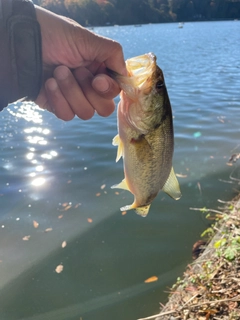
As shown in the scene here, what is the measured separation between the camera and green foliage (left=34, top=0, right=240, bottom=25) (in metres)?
102

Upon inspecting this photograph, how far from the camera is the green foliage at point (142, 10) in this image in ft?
335

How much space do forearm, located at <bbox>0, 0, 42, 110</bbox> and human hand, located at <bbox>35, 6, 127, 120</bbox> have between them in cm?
Answer: 13

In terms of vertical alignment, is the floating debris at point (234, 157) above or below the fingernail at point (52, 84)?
below

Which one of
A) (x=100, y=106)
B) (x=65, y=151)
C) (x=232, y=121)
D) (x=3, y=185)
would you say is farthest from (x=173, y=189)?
(x=232, y=121)

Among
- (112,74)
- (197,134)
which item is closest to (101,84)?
(112,74)

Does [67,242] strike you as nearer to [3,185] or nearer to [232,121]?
[3,185]

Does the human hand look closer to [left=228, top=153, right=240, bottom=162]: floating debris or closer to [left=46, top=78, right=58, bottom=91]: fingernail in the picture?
[left=46, top=78, right=58, bottom=91]: fingernail

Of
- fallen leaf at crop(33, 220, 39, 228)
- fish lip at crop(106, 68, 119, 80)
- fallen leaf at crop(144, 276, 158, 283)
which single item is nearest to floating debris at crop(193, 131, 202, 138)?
fallen leaf at crop(33, 220, 39, 228)

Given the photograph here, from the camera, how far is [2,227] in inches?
251

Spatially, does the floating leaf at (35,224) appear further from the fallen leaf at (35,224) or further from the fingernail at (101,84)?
the fingernail at (101,84)

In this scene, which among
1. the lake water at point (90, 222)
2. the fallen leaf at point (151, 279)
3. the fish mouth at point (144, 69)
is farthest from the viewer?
the fallen leaf at point (151, 279)

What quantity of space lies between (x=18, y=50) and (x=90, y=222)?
184 inches

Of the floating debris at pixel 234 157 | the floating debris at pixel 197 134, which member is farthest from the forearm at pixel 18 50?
the floating debris at pixel 197 134

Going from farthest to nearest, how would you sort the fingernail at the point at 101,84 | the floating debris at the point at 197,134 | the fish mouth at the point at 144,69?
1. the floating debris at the point at 197,134
2. the fingernail at the point at 101,84
3. the fish mouth at the point at 144,69
